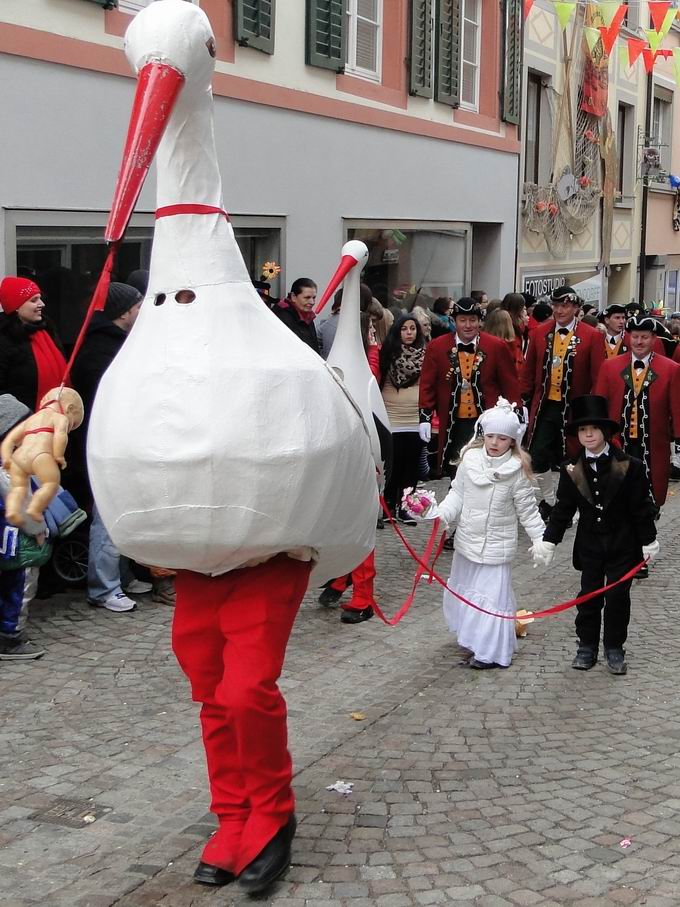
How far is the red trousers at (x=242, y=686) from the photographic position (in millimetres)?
3996

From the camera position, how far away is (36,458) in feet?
12.1

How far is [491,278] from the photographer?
18531 millimetres

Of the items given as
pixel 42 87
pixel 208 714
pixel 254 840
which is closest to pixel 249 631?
pixel 208 714

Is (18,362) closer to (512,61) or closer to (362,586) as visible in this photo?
(362,586)

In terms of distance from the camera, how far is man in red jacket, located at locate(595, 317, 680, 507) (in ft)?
28.1

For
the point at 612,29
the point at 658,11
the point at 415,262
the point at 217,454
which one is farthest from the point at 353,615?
the point at 658,11

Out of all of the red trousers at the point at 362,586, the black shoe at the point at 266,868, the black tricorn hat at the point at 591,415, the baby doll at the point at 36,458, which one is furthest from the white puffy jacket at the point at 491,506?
the baby doll at the point at 36,458

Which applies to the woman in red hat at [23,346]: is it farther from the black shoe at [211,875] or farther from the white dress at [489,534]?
the black shoe at [211,875]

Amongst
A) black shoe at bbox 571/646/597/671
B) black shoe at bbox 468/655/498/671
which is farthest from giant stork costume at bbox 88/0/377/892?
black shoe at bbox 571/646/597/671

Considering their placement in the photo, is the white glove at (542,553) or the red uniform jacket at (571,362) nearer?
the white glove at (542,553)

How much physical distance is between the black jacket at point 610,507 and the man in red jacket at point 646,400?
2.01m

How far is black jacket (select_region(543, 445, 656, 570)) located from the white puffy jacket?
0.16 meters

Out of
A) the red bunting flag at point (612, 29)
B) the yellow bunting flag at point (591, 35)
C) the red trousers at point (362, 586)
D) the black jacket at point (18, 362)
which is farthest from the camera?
the yellow bunting flag at point (591, 35)

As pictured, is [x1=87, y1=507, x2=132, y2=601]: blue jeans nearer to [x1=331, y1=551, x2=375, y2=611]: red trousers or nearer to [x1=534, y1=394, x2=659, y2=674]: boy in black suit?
[x1=331, y1=551, x2=375, y2=611]: red trousers
